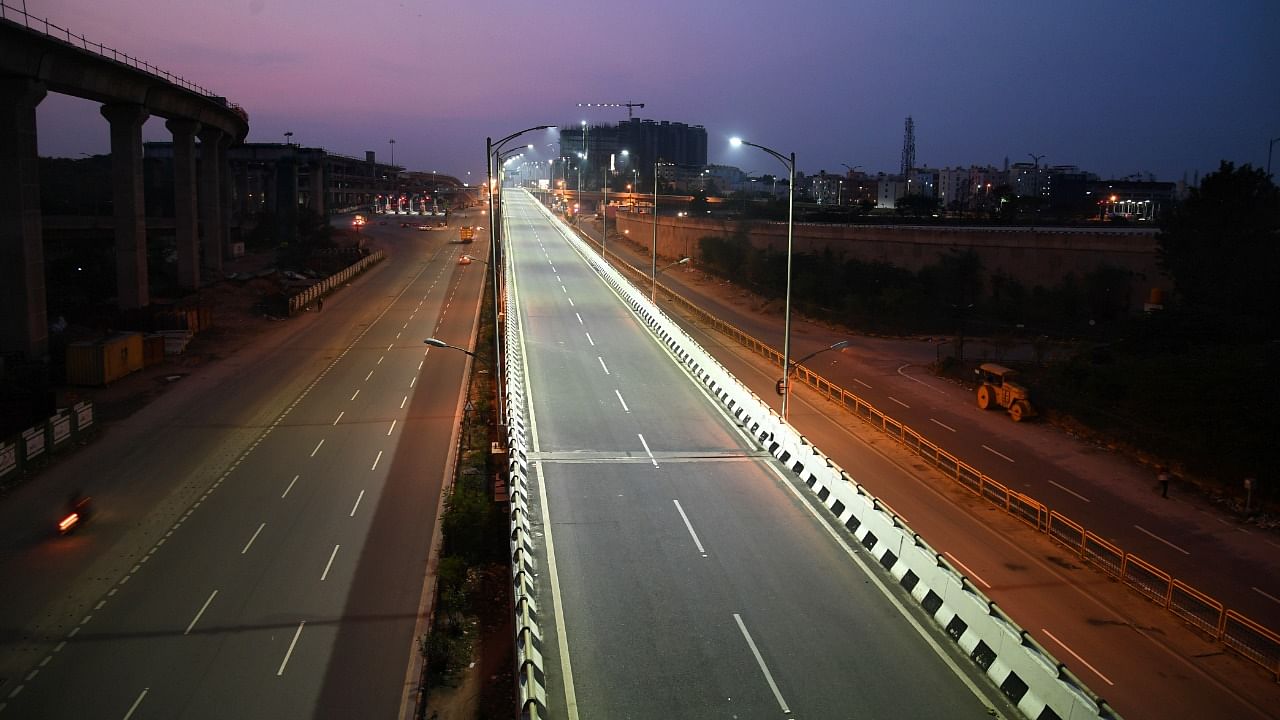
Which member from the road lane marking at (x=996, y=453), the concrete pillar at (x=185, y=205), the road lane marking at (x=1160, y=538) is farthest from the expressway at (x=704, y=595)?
the concrete pillar at (x=185, y=205)

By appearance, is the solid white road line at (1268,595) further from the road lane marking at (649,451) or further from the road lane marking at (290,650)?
the road lane marking at (290,650)

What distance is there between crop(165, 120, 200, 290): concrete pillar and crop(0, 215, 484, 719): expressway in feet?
89.2

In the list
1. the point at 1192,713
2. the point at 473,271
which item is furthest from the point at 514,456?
the point at 473,271

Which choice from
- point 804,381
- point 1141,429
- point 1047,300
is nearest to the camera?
point 1141,429

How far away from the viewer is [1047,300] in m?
58.6

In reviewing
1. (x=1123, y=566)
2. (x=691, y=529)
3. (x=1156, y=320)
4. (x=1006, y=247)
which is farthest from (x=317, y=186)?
(x=1123, y=566)

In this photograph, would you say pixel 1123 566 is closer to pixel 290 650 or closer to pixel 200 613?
pixel 290 650

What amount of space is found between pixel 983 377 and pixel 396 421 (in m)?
23.3

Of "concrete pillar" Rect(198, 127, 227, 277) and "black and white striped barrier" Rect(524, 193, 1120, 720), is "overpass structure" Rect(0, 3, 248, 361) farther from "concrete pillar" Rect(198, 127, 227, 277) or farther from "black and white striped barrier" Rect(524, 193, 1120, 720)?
"black and white striped barrier" Rect(524, 193, 1120, 720)

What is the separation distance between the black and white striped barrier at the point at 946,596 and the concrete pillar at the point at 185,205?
51269 mm

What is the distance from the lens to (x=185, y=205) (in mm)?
62688

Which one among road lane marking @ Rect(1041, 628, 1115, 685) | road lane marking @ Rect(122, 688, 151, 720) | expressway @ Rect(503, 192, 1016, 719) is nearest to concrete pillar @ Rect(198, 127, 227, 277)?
expressway @ Rect(503, 192, 1016, 719)

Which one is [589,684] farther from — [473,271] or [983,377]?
[473,271]

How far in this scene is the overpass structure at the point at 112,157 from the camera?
37656 mm
